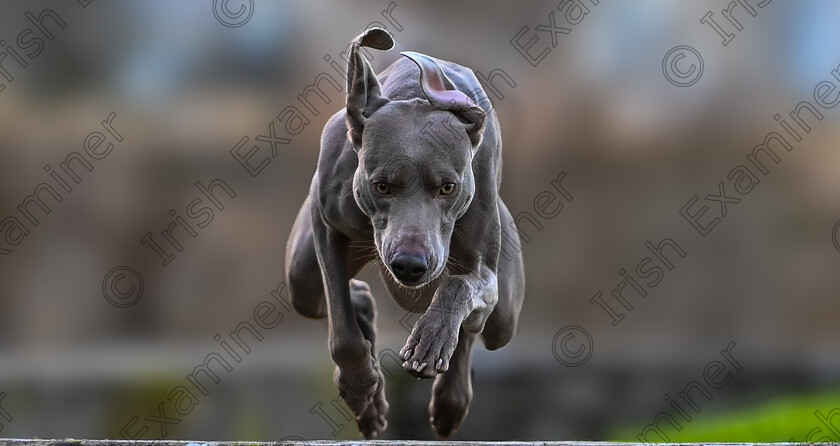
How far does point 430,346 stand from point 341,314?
80 centimetres

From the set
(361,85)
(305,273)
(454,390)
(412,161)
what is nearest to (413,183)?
(412,161)

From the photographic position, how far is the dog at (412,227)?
3.60 metres

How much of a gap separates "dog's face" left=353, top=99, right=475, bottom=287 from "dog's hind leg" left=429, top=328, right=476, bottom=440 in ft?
3.85

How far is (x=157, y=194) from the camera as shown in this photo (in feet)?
38.8

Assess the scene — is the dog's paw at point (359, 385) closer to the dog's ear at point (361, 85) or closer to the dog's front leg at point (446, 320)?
the dog's front leg at point (446, 320)

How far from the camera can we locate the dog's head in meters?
3.54

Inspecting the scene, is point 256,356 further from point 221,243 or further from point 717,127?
point 717,127

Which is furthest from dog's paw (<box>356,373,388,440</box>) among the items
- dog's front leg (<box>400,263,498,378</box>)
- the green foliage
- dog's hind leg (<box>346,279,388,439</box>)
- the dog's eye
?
the green foliage

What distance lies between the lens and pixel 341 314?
4.24m

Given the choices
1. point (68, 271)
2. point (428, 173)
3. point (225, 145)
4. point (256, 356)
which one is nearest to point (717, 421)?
point (256, 356)

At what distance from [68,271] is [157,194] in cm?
160

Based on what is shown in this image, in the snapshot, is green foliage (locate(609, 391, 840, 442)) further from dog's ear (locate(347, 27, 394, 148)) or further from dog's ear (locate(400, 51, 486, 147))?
A: dog's ear (locate(347, 27, 394, 148))

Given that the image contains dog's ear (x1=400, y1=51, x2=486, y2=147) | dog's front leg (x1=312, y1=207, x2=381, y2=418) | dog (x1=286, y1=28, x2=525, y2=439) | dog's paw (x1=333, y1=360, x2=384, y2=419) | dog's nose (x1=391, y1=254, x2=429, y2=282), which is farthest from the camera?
dog's paw (x1=333, y1=360, x2=384, y2=419)

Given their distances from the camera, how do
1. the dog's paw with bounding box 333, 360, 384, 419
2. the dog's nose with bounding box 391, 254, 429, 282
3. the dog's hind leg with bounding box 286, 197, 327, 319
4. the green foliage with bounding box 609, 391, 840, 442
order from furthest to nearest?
1. the green foliage with bounding box 609, 391, 840, 442
2. the dog's hind leg with bounding box 286, 197, 327, 319
3. the dog's paw with bounding box 333, 360, 384, 419
4. the dog's nose with bounding box 391, 254, 429, 282
